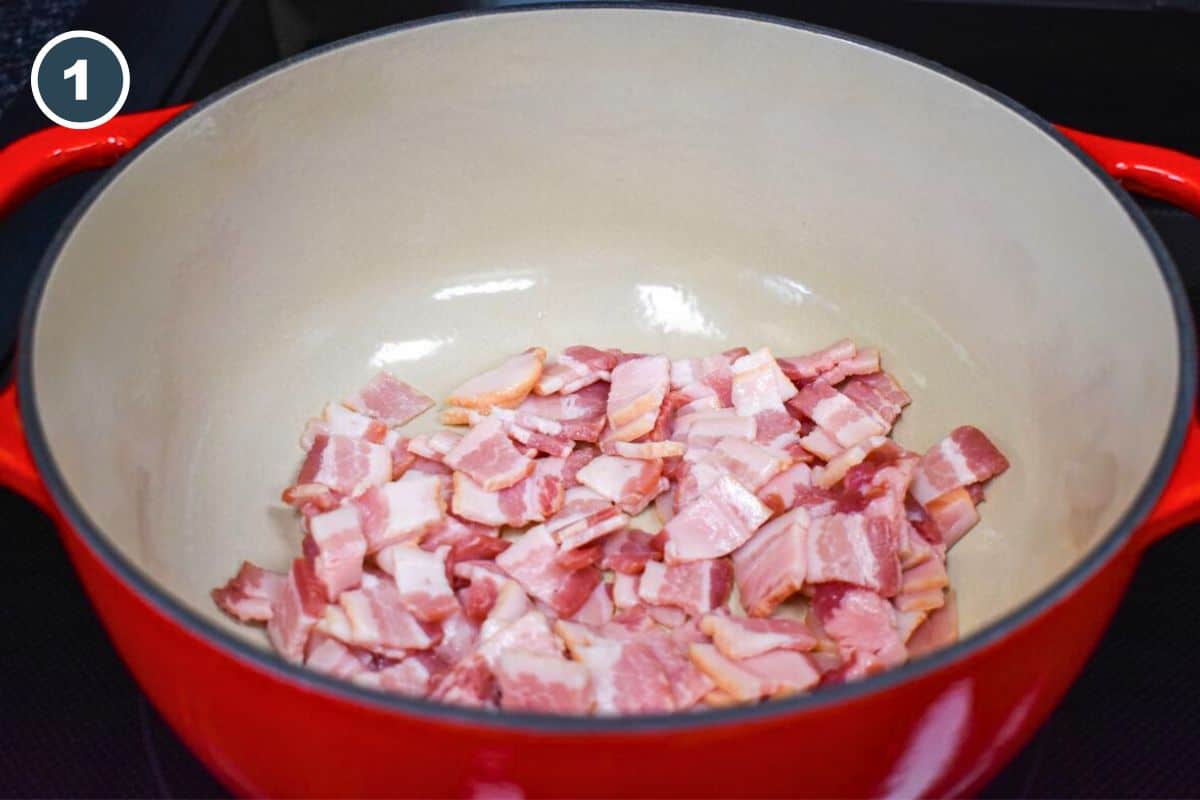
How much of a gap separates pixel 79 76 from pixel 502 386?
1.62ft

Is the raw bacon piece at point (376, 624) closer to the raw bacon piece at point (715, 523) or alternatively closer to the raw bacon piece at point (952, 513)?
the raw bacon piece at point (715, 523)

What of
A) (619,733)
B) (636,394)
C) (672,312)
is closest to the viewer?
(619,733)

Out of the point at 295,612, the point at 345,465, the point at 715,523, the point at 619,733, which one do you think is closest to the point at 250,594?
the point at 295,612

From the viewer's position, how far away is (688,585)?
3.12 feet

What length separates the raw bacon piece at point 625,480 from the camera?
1025mm

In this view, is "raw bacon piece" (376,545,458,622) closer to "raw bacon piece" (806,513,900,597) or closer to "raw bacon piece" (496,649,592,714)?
"raw bacon piece" (496,649,592,714)

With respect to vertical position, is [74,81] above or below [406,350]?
above

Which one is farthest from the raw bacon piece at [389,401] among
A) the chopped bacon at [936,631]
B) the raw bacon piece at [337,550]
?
the chopped bacon at [936,631]

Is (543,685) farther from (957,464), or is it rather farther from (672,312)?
(672,312)

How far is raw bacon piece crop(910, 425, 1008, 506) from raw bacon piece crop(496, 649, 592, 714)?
0.37 meters

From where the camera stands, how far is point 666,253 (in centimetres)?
124

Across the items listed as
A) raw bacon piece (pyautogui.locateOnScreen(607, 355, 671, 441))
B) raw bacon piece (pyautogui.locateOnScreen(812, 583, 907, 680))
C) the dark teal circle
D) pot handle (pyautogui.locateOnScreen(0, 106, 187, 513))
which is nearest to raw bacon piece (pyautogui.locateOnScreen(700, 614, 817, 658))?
raw bacon piece (pyautogui.locateOnScreen(812, 583, 907, 680))

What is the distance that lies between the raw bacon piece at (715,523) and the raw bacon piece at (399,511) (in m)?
0.19

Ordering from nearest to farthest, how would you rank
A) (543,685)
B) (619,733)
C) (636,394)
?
1. (619,733)
2. (543,685)
3. (636,394)
